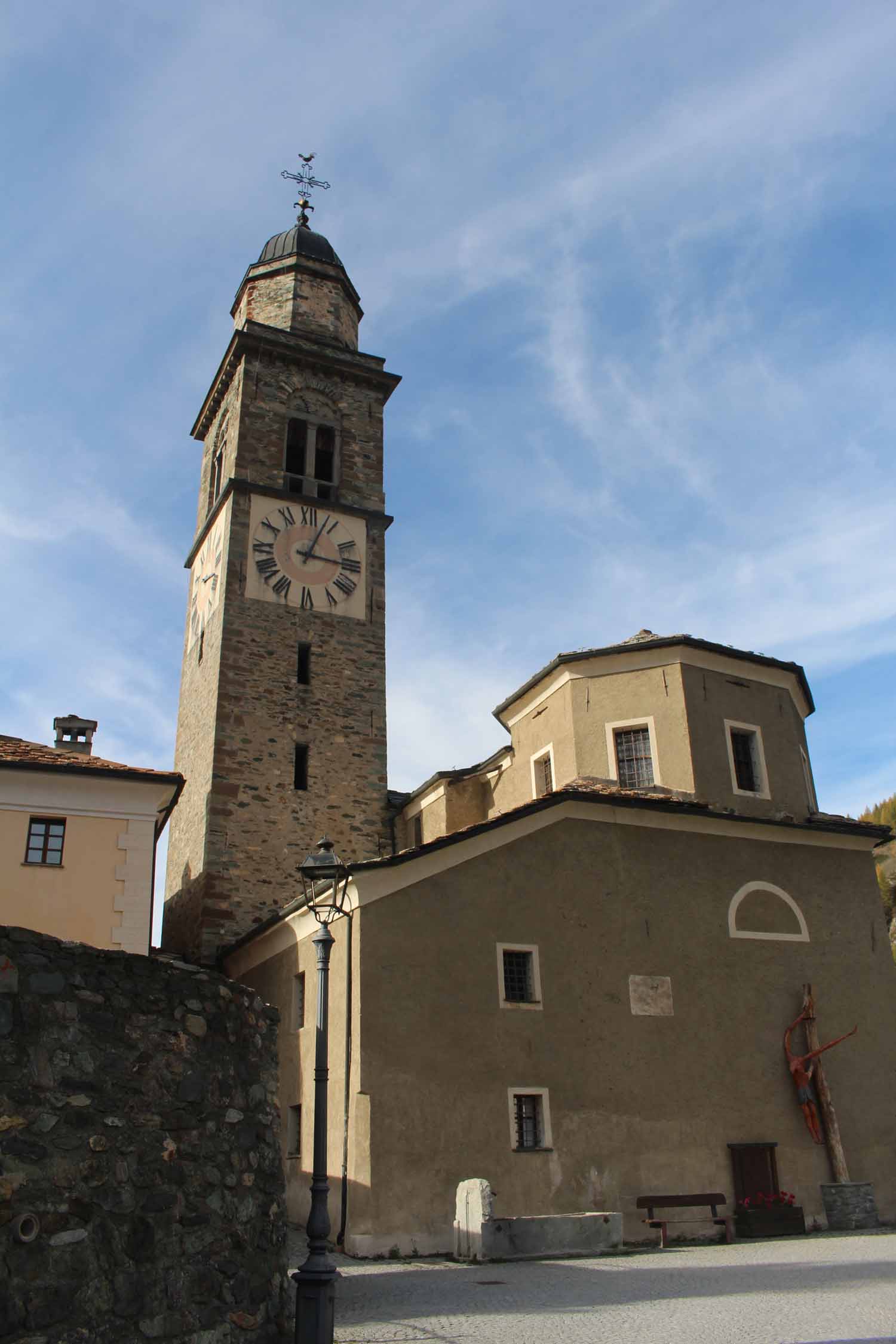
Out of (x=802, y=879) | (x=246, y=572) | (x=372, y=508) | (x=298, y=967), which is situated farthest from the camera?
(x=372, y=508)

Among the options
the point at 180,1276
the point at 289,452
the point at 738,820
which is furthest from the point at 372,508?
the point at 180,1276

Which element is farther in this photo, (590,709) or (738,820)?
(590,709)

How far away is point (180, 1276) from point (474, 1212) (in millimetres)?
7552

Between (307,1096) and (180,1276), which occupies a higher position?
(307,1096)

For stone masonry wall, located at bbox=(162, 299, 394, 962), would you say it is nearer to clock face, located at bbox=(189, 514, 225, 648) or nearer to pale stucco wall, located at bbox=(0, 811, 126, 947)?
clock face, located at bbox=(189, 514, 225, 648)

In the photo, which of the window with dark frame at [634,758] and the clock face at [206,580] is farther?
the clock face at [206,580]

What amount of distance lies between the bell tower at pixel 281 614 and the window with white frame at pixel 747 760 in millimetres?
8357

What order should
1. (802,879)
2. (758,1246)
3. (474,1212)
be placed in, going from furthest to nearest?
(802,879) → (758,1246) → (474,1212)

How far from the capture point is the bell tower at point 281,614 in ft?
76.6

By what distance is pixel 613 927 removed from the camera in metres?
17.5

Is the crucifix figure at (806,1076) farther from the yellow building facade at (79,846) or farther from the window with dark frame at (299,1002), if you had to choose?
the yellow building facade at (79,846)

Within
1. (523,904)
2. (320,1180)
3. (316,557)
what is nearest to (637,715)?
(523,904)

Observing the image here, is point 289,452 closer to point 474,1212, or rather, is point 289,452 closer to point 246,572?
point 246,572

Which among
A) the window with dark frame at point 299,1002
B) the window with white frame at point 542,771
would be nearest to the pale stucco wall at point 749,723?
the window with white frame at point 542,771
